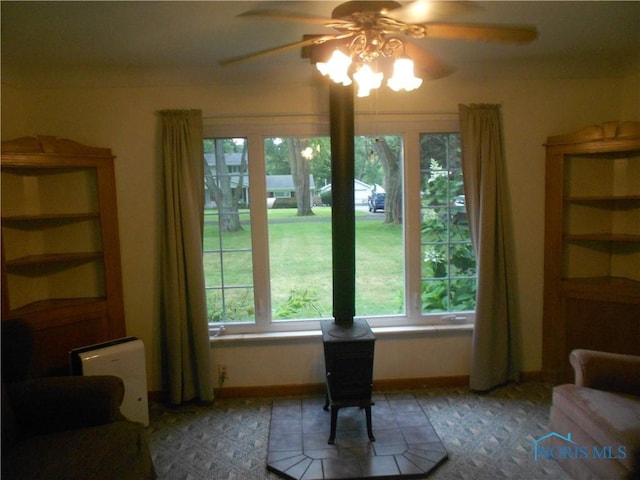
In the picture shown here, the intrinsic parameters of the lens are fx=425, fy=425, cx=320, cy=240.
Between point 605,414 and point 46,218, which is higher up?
point 46,218

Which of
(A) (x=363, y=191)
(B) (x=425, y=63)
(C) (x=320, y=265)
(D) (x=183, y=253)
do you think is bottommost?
(C) (x=320, y=265)

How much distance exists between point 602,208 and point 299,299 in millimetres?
2460

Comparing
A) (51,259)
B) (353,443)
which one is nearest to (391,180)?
(353,443)

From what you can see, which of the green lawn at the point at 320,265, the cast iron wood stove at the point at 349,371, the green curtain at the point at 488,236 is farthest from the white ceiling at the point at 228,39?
the cast iron wood stove at the point at 349,371

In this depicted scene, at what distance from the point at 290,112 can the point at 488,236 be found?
5.61ft

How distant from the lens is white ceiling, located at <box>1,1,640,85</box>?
2.13 metres

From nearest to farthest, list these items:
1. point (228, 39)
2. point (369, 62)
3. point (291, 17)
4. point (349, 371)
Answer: point (291, 17) < point (369, 62) < point (228, 39) < point (349, 371)

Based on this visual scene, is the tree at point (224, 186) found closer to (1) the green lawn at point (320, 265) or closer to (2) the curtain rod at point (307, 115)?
(2) the curtain rod at point (307, 115)

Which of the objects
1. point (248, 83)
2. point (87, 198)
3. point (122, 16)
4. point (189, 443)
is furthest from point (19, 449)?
point (248, 83)

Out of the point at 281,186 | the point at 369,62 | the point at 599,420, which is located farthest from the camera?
the point at 281,186

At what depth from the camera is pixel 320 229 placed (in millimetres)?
3373

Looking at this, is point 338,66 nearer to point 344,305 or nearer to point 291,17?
point 291,17

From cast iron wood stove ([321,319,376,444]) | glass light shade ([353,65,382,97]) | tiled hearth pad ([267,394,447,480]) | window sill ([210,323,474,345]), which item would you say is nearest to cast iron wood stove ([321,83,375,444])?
cast iron wood stove ([321,319,376,444])

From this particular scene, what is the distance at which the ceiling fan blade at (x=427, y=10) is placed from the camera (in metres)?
1.57
